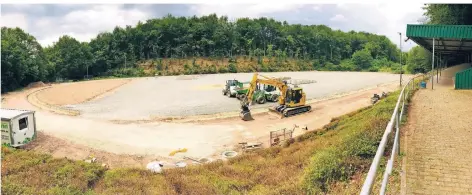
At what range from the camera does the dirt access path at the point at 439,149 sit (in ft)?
22.1

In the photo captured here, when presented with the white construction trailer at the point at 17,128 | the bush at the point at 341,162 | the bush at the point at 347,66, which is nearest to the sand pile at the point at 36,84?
the white construction trailer at the point at 17,128

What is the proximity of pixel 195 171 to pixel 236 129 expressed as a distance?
38.0 feet

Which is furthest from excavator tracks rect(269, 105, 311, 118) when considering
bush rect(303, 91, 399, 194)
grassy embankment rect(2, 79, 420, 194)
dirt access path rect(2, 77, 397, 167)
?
bush rect(303, 91, 399, 194)

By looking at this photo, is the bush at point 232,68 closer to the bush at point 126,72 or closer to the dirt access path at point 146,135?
the bush at point 126,72

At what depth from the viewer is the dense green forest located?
229ft

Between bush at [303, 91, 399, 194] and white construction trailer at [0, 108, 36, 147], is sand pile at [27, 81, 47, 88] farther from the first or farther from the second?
bush at [303, 91, 399, 194]

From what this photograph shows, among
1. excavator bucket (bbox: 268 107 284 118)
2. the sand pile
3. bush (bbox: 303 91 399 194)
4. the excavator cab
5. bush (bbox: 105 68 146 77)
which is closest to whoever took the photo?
bush (bbox: 303 91 399 194)

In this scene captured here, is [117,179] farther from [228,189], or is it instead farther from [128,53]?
[128,53]

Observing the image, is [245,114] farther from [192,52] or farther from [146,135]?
[192,52]

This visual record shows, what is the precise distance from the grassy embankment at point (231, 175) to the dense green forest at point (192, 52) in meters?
50.0

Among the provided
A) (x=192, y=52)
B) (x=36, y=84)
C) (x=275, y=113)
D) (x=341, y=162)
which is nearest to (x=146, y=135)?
(x=275, y=113)

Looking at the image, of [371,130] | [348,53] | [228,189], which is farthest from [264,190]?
[348,53]

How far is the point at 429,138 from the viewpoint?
9.80 m

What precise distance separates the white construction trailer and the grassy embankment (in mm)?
4146
